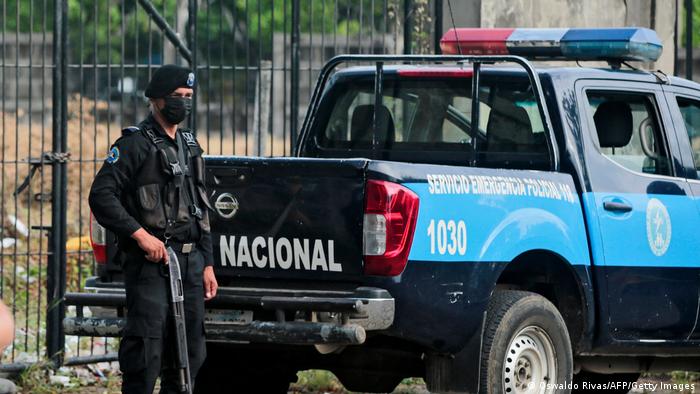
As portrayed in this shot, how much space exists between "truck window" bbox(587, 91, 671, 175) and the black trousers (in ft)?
7.89

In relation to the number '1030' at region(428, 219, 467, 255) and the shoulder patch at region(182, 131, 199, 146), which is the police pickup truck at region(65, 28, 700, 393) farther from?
the shoulder patch at region(182, 131, 199, 146)

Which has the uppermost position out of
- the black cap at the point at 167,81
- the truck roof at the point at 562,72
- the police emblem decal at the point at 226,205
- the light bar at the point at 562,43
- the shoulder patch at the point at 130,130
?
the light bar at the point at 562,43

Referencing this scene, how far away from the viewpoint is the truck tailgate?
6.20 meters

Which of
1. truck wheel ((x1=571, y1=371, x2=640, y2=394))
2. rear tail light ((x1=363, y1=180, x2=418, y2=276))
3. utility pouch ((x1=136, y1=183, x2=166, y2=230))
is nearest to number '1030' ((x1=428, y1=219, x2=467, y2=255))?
rear tail light ((x1=363, y1=180, x2=418, y2=276))

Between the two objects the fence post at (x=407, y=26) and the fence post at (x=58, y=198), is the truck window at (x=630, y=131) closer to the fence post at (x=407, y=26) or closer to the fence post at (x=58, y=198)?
the fence post at (x=407, y=26)

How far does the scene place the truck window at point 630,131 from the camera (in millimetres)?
7430

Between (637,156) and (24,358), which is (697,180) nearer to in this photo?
(637,156)

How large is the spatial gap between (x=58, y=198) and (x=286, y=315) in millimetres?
3232

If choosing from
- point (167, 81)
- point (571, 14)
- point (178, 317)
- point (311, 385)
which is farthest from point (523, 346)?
point (571, 14)

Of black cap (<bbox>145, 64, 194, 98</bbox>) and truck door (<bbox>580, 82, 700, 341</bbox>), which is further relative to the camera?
truck door (<bbox>580, 82, 700, 341</bbox>)

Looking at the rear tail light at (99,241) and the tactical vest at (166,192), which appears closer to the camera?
the tactical vest at (166,192)

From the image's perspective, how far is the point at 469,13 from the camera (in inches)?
446

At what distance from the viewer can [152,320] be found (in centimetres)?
606

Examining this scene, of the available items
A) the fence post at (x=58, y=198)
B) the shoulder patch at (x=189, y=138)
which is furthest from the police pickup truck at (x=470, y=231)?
the fence post at (x=58, y=198)
